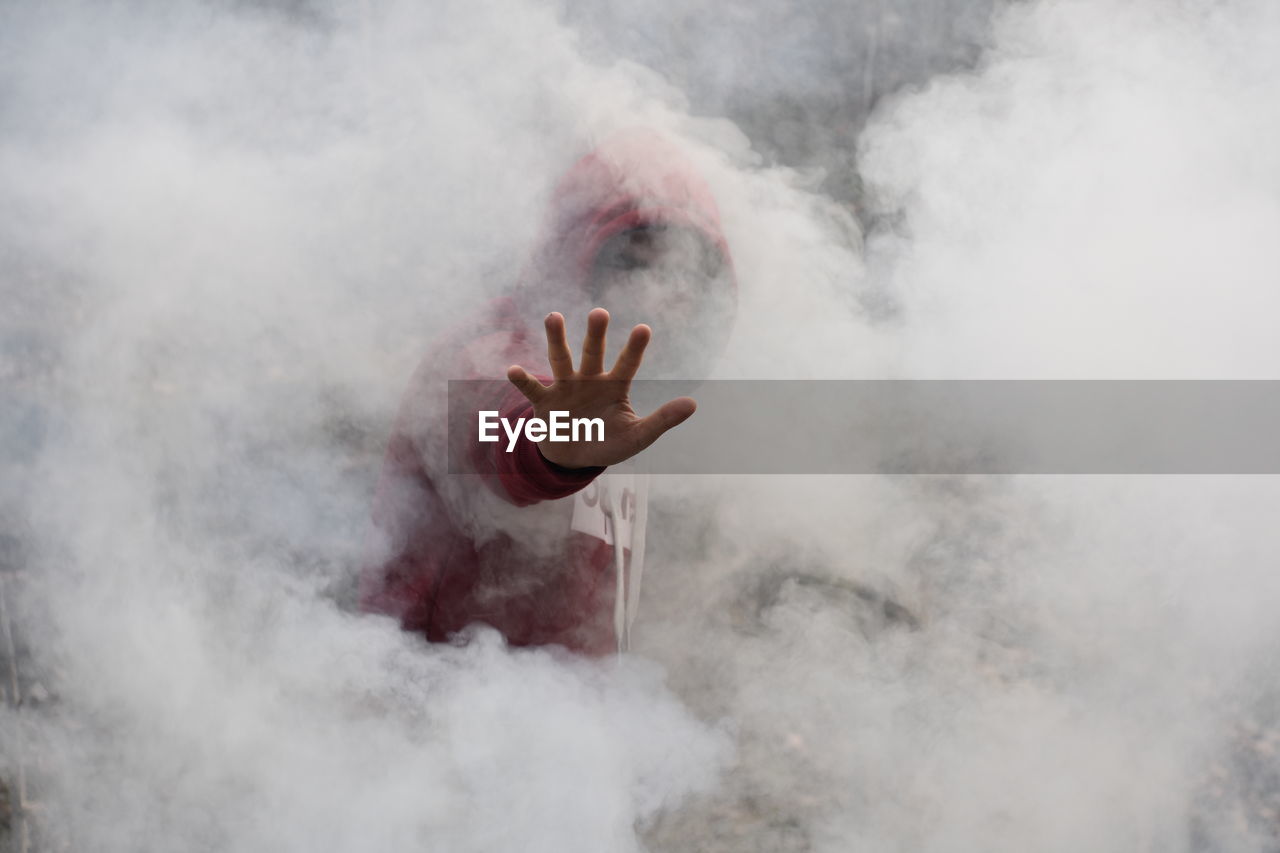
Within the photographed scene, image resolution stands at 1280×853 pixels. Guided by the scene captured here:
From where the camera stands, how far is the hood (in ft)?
4.14

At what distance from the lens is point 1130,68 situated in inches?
61.0

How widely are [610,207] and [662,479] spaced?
26.1 inches

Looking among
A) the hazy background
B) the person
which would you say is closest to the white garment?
the person

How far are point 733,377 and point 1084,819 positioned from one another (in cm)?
101

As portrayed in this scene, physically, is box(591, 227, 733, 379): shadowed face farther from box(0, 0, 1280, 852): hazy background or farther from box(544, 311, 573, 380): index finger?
box(544, 311, 573, 380): index finger

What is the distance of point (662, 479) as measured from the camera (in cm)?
175

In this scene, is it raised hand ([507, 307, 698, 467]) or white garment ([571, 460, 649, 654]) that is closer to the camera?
raised hand ([507, 307, 698, 467])

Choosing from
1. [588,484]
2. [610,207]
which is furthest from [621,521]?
[610,207]

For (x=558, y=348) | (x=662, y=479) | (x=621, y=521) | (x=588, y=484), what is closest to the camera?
(x=558, y=348)

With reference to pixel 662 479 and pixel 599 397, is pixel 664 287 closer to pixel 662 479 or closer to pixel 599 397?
pixel 599 397

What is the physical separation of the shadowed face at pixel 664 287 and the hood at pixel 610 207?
0.6 inches

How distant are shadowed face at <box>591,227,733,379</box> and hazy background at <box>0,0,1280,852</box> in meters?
0.21

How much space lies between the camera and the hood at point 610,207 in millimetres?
1261

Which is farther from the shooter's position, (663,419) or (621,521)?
(621,521)
